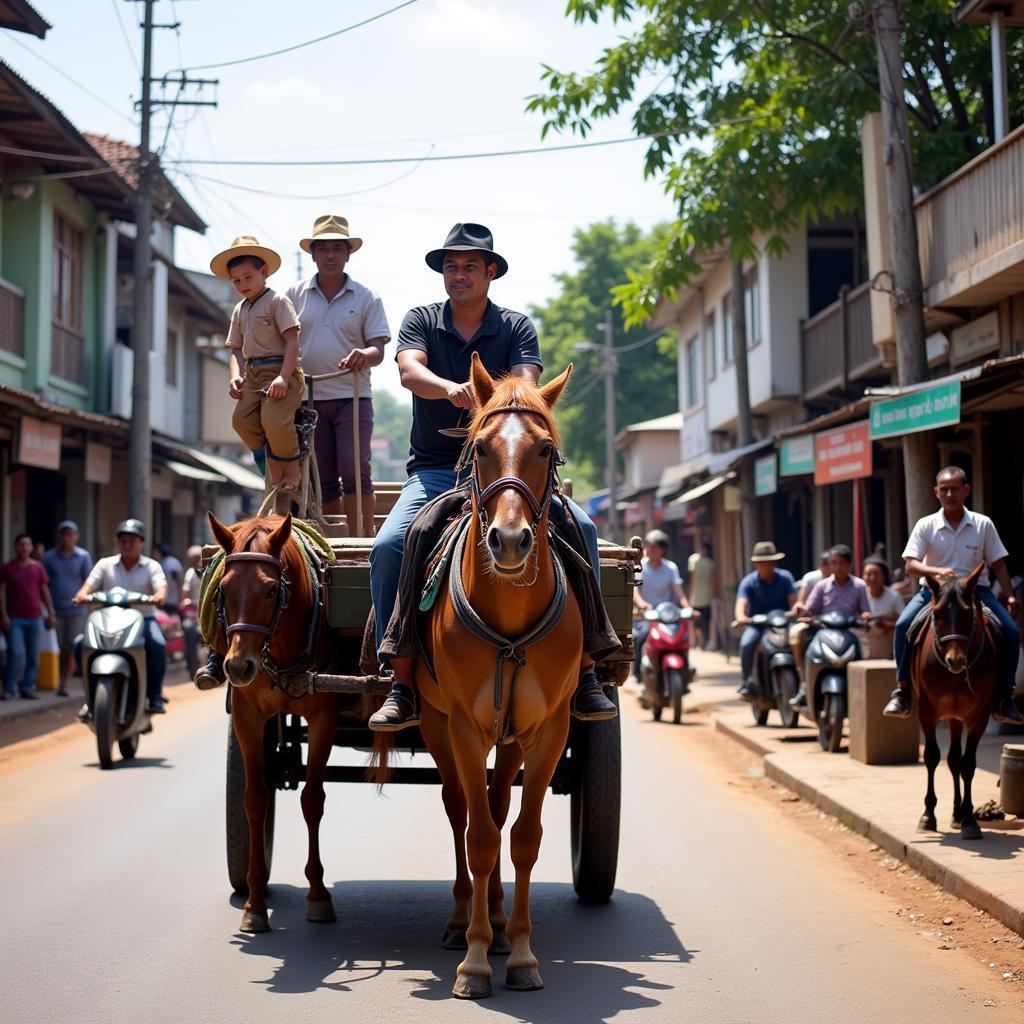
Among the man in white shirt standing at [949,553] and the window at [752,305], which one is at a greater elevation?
the window at [752,305]

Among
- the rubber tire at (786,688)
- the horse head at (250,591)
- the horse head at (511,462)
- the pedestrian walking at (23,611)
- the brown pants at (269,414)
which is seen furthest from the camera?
the pedestrian walking at (23,611)

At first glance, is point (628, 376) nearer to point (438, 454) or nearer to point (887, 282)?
point (887, 282)

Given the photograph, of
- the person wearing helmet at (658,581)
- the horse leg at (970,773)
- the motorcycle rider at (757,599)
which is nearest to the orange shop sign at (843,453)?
the motorcycle rider at (757,599)

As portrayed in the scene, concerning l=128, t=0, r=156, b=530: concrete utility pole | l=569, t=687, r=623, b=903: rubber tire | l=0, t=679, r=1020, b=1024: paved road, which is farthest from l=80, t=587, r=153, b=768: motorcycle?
l=128, t=0, r=156, b=530: concrete utility pole

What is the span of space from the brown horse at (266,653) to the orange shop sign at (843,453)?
35.1ft

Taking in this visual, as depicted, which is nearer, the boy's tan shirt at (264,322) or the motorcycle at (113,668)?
the boy's tan shirt at (264,322)

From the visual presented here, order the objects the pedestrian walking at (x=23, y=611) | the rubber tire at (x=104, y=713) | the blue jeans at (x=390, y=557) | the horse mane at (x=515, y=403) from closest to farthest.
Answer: the horse mane at (x=515, y=403) → the blue jeans at (x=390, y=557) → the rubber tire at (x=104, y=713) → the pedestrian walking at (x=23, y=611)

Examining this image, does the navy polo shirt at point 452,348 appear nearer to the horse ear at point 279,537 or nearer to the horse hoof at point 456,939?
the horse ear at point 279,537

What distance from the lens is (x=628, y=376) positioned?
6319 centimetres

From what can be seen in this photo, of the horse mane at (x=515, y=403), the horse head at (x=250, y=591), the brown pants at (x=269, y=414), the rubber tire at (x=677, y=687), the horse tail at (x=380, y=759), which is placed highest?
the brown pants at (x=269, y=414)

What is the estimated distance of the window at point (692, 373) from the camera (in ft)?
126

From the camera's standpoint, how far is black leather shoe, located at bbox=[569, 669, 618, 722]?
630cm

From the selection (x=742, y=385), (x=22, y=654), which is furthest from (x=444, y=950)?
(x=742, y=385)

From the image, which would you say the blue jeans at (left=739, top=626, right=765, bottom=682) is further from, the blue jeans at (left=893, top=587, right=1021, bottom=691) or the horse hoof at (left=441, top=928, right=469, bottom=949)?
the horse hoof at (left=441, top=928, right=469, bottom=949)
